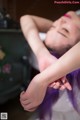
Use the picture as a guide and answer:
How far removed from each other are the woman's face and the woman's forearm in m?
0.03

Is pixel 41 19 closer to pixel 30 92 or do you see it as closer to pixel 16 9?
pixel 16 9

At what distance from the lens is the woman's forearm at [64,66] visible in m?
0.51

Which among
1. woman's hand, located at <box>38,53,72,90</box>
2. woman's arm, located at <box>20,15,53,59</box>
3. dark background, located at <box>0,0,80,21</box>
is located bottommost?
woman's hand, located at <box>38,53,72,90</box>

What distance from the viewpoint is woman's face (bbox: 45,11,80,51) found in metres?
0.54

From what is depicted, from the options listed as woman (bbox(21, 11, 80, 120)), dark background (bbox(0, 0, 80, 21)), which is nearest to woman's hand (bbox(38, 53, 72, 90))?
woman (bbox(21, 11, 80, 120))

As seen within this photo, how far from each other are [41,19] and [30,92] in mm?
174

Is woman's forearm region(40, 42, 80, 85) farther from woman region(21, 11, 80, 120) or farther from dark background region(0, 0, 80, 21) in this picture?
dark background region(0, 0, 80, 21)

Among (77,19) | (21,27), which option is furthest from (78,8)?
(21,27)

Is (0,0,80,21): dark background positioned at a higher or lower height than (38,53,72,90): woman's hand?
higher

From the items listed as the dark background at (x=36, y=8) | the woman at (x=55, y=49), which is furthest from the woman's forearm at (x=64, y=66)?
the dark background at (x=36, y=8)

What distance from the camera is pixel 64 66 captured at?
20.2 inches

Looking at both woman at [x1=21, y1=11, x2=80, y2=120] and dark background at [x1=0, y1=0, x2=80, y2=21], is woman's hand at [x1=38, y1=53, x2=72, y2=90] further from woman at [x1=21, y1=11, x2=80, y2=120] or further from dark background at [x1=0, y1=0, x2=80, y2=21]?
dark background at [x1=0, y1=0, x2=80, y2=21]

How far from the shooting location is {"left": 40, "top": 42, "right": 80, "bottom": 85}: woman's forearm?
1.68 ft

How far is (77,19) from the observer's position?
21.4 inches
